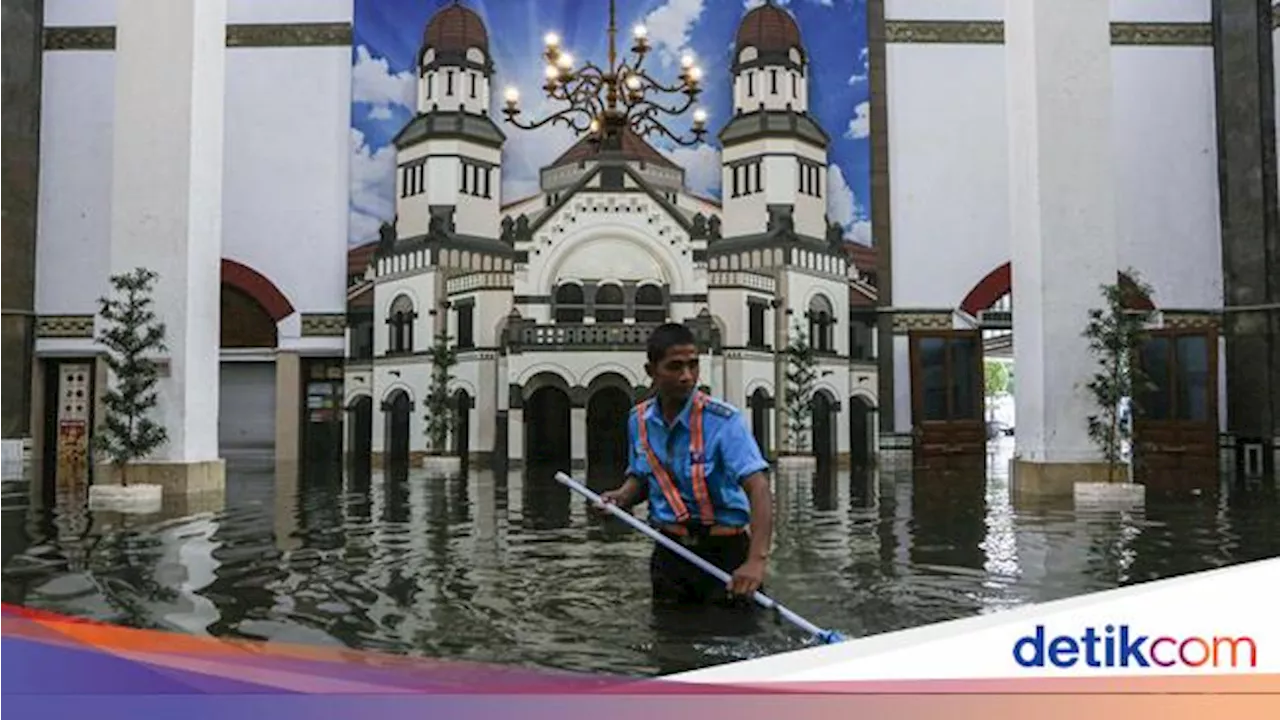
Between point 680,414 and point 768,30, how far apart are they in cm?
1198

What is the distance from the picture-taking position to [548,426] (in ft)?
44.5

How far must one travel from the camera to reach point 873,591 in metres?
4.04

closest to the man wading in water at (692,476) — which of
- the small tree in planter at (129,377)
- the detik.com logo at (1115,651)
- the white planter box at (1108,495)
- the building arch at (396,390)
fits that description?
the detik.com logo at (1115,651)

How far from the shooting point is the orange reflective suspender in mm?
2621

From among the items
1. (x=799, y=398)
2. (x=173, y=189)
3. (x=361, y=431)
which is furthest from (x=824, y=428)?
(x=173, y=189)

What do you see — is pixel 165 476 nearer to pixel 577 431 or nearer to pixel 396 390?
pixel 396 390

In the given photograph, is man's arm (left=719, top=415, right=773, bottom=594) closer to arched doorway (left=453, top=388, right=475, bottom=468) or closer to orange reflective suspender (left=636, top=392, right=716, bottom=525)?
orange reflective suspender (left=636, top=392, right=716, bottom=525)

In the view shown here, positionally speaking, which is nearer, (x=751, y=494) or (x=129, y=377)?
(x=751, y=494)

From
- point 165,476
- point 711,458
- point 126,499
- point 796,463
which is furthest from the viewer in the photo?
point 796,463

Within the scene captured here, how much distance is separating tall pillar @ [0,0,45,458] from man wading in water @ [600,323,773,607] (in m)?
13.3

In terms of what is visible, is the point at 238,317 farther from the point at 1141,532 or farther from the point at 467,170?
the point at 1141,532

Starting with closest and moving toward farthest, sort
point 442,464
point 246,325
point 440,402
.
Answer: point 442,464 < point 440,402 < point 246,325

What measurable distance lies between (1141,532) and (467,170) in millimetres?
10090

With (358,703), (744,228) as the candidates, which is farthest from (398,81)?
(358,703)
